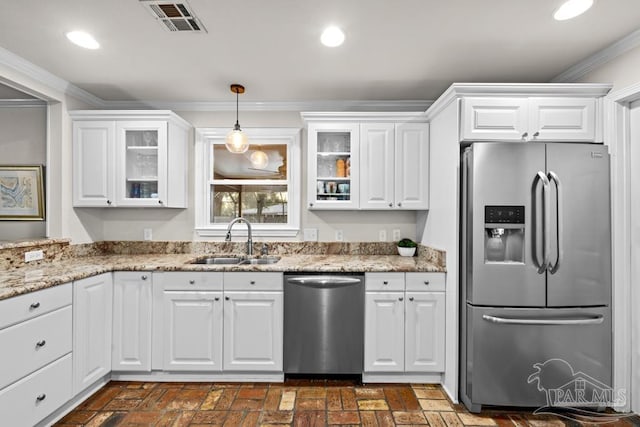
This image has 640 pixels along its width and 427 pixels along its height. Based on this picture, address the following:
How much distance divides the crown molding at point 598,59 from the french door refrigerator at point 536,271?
66cm

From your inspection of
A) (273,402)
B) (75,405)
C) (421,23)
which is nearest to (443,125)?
(421,23)

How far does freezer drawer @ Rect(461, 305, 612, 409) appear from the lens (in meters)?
2.22

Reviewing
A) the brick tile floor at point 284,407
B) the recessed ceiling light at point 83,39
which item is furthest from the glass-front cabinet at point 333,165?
the recessed ceiling light at point 83,39

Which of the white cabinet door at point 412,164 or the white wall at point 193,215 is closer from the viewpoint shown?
the white cabinet door at point 412,164

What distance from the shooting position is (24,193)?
2943 millimetres

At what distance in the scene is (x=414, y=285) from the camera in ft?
8.40

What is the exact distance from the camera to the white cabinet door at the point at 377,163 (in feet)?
9.80

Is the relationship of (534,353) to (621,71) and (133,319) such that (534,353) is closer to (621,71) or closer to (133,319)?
(621,71)

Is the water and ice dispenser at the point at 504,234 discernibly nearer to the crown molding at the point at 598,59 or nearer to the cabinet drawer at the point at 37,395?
the crown molding at the point at 598,59

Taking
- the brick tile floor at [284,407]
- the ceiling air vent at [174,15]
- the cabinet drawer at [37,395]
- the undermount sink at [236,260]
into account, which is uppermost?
the ceiling air vent at [174,15]

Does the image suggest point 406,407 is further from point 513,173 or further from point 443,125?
point 443,125

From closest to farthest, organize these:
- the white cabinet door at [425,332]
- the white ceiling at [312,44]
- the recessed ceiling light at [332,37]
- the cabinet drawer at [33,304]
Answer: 1. the cabinet drawer at [33,304]
2. the white ceiling at [312,44]
3. the recessed ceiling light at [332,37]
4. the white cabinet door at [425,332]

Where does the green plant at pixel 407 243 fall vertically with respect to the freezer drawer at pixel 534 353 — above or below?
above

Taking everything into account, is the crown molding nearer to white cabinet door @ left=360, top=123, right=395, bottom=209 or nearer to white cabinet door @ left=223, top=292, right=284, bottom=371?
white cabinet door @ left=360, top=123, right=395, bottom=209
